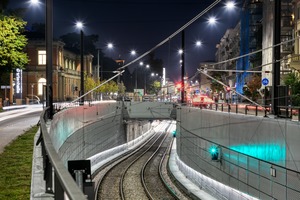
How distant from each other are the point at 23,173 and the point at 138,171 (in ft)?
83.7

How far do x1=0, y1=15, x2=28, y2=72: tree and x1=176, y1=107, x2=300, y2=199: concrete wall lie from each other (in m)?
15.3

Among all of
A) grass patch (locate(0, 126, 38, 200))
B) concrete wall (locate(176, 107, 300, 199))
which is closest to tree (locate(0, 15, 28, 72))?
concrete wall (locate(176, 107, 300, 199))

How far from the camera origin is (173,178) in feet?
97.0

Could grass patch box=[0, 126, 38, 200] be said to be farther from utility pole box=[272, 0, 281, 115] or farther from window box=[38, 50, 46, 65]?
window box=[38, 50, 46, 65]

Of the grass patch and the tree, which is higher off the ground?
the tree

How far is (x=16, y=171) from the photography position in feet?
33.2

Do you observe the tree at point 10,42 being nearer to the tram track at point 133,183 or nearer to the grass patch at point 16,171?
the tram track at point 133,183

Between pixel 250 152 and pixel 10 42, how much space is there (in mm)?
22705

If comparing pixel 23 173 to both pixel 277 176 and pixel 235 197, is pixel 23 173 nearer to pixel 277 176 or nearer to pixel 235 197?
pixel 277 176

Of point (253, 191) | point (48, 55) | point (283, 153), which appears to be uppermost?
point (48, 55)

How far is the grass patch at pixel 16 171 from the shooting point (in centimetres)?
803

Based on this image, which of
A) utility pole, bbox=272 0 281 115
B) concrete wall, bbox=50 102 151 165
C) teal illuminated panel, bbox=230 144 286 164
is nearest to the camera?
teal illuminated panel, bbox=230 144 286 164

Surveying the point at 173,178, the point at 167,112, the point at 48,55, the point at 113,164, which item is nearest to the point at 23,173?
the point at 48,55

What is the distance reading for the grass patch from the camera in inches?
316
